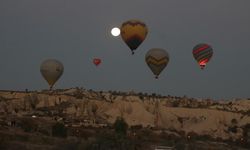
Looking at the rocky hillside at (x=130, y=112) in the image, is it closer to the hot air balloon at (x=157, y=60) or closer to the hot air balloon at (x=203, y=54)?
the hot air balloon at (x=157, y=60)

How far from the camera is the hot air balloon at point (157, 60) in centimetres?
5095

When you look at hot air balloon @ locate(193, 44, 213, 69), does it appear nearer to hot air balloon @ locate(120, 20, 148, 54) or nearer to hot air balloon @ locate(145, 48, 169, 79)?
hot air balloon @ locate(145, 48, 169, 79)

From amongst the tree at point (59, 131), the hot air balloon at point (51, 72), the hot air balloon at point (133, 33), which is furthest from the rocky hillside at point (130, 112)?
the hot air balloon at point (133, 33)

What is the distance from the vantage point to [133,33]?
4619cm

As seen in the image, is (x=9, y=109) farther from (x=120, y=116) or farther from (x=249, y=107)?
(x=249, y=107)

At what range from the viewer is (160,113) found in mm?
83938

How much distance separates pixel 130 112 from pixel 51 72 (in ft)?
85.0

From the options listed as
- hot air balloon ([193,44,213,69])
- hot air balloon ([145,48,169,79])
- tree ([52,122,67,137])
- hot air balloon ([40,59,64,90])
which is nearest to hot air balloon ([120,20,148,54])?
hot air balloon ([145,48,169,79])

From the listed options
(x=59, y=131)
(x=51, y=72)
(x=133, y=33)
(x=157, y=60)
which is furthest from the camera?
(x=51, y=72)

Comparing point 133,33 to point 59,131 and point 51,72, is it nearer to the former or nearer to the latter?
point 59,131

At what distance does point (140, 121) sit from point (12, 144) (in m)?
43.9

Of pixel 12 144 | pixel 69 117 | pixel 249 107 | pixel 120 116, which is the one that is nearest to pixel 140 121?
pixel 120 116

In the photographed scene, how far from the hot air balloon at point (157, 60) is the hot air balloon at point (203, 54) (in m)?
2.83

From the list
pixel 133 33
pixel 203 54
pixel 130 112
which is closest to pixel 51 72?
pixel 133 33
